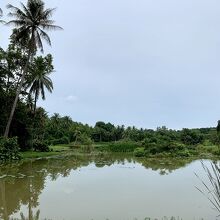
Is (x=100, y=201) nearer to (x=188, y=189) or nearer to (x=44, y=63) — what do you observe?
(x=188, y=189)

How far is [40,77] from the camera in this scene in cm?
3662

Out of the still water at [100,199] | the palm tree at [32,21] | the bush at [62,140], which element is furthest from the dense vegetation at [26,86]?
the bush at [62,140]

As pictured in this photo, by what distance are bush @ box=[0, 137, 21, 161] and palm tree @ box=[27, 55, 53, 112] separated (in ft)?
33.1

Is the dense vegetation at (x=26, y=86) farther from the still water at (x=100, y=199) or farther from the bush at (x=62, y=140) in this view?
the bush at (x=62, y=140)

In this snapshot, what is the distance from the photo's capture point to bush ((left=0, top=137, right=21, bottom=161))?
85.7 ft

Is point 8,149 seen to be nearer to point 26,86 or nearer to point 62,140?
point 26,86

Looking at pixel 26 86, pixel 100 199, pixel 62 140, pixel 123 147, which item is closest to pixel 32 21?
pixel 26 86

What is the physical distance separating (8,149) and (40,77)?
39.1 ft

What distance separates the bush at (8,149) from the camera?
85.7ft

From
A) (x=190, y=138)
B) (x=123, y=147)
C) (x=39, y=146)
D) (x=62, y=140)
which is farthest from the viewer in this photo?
(x=62, y=140)

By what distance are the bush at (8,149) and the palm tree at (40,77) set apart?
10.1 metres

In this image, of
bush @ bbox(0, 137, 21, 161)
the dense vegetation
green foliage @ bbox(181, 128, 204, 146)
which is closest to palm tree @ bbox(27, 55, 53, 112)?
the dense vegetation

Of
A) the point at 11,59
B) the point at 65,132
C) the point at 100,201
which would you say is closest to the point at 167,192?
the point at 100,201

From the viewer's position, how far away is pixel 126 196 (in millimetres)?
12625
